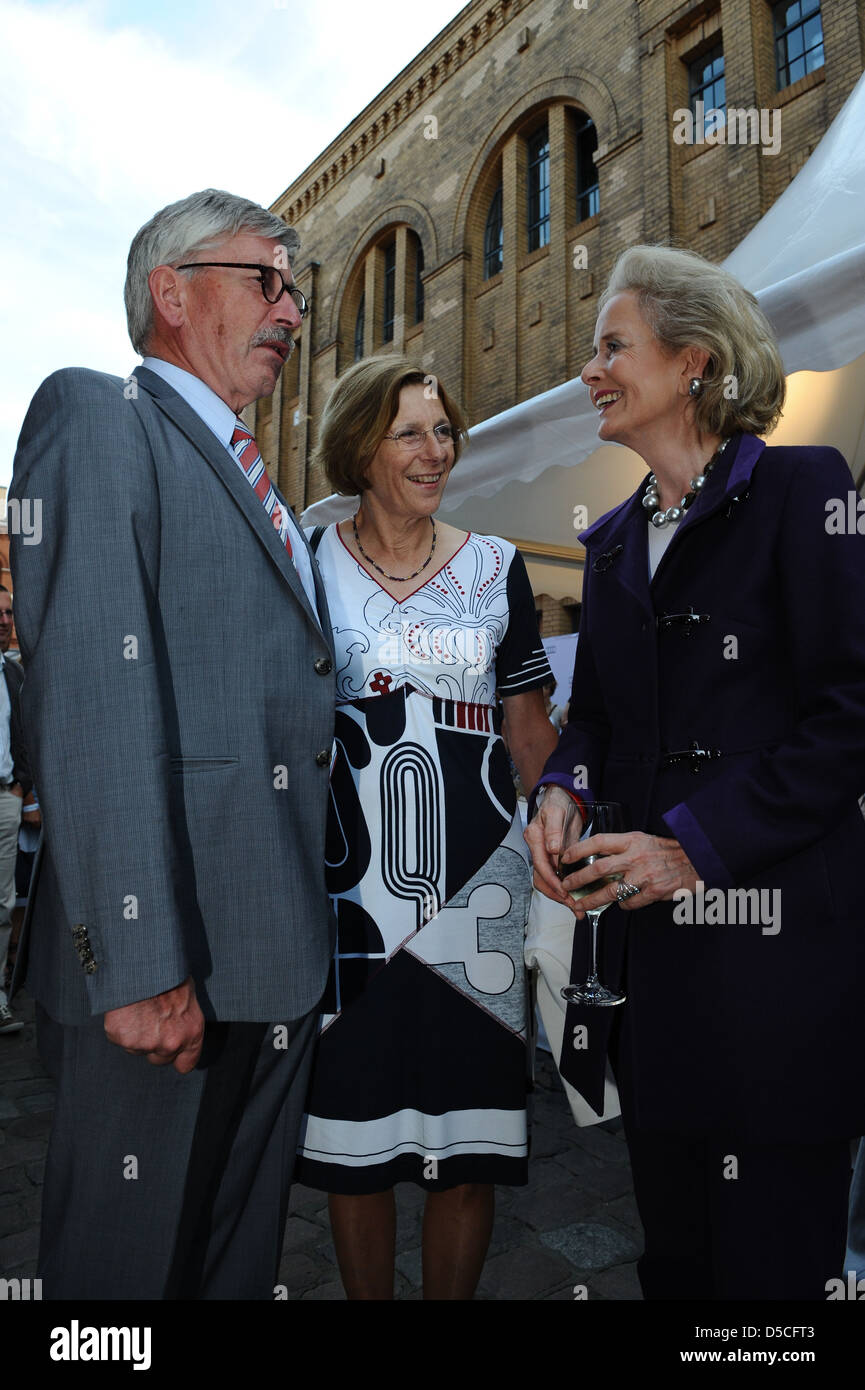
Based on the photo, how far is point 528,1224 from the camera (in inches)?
110

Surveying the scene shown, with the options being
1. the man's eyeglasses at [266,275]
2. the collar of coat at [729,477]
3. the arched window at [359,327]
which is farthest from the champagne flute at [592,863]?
the arched window at [359,327]

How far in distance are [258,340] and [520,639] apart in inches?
35.6

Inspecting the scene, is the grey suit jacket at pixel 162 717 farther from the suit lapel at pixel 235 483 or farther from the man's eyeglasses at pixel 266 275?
the man's eyeglasses at pixel 266 275

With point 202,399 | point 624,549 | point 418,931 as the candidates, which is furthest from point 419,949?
point 202,399

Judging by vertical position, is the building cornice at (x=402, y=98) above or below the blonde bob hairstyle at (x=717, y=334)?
above

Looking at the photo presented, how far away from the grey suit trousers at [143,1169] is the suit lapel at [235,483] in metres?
0.78

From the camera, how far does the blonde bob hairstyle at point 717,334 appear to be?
63.3 inches

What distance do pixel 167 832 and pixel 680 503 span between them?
→ 44.3 inches

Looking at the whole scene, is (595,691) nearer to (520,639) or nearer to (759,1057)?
(520,639)

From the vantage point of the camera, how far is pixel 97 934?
123 cm

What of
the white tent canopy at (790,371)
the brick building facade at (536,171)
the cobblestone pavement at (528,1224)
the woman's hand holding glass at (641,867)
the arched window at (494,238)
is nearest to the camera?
the woman's hand holding glass at (641,867)

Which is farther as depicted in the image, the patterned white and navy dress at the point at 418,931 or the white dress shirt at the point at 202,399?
the patterned white and navy dress at the point at 418,931

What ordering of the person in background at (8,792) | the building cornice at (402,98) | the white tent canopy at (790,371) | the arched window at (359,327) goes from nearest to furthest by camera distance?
1. the white tent canopy at (790,371)
2. the person in background at (8,792)
3. the building cornice at (402,98)
4. the arched window at (359,327)
